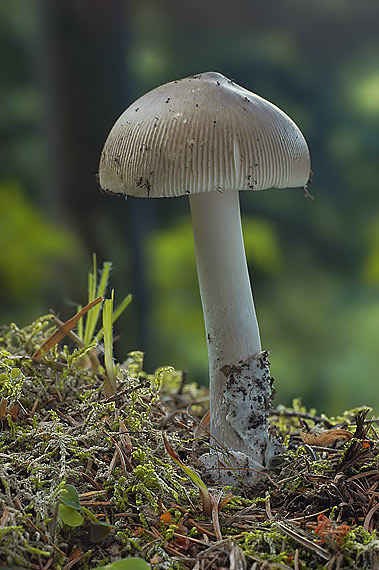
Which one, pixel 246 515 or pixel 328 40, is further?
pixel 328 40

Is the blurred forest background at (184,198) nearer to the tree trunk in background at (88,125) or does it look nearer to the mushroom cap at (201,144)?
the tree trunk in background at (88,125)

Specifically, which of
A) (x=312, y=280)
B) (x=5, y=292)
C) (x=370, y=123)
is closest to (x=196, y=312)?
(x=312, y=280)

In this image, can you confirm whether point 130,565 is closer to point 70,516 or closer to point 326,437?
point 70,516

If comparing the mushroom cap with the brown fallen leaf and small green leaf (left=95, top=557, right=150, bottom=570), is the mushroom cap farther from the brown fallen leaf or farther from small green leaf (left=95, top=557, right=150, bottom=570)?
small green leaf (left=95, top=557, right=150, bottom=570)

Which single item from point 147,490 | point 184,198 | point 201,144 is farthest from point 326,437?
point 184,198

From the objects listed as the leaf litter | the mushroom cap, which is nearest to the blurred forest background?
the leaf litter

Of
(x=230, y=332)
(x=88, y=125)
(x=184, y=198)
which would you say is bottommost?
(x=230, y=332)

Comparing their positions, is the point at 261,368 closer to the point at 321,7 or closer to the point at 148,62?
the point at 148,62
